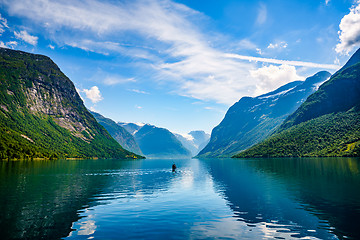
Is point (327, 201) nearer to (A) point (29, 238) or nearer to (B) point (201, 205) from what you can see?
(B) point (201, 205)

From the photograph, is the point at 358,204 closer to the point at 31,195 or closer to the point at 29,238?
the point at 29,238

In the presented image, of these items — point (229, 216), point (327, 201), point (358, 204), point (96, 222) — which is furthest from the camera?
point (327, 201)

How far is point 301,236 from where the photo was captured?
23.8 m

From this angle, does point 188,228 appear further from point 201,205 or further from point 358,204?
point 358,204

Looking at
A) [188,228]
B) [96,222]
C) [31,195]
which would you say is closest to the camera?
[188,228]

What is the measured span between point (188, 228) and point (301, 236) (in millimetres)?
11931

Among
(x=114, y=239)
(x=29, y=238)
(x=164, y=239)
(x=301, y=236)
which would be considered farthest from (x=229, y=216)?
(x=29, y=238)

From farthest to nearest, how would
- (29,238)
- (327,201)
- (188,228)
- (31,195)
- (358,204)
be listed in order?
(31,195)
(327,201)
(358,204)
(188,228)
(29,238)

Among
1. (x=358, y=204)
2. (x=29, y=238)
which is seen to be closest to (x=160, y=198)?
(x=29, y=238)

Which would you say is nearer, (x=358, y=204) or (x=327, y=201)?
(x=358, y=204)

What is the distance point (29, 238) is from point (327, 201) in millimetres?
43580

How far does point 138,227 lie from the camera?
27.1 m

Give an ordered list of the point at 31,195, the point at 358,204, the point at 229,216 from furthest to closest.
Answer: the point at 31,195 → the point at 358,204 → the point at 229,216

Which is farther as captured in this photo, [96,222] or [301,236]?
[96,222]
